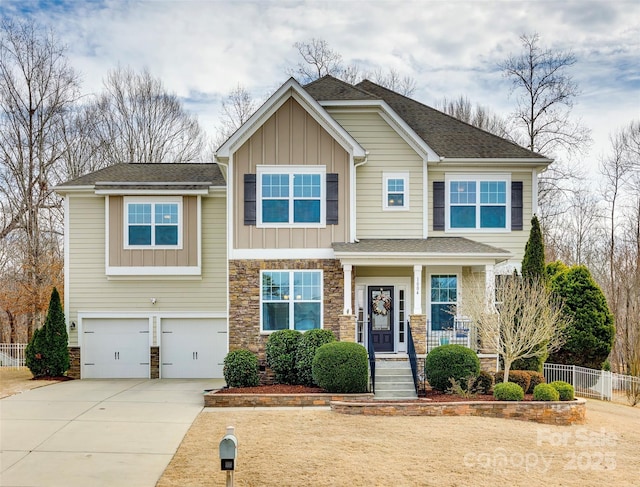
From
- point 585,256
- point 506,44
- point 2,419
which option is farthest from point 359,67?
point 2,419

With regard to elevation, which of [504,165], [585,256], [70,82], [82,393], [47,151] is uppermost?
[70,82]

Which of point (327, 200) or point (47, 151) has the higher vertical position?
point (47, 151)

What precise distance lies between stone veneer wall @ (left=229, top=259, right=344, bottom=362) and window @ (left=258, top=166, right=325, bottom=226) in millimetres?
1173

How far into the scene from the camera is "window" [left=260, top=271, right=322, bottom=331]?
1638cm

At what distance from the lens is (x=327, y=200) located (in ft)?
54.7

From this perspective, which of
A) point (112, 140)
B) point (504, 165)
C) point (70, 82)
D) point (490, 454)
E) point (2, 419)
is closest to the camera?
point (490, 454)

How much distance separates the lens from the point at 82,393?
51.7 ft

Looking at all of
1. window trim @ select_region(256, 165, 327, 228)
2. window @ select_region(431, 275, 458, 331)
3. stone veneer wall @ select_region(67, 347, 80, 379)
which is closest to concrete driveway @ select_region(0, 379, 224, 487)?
stone veneer wall @ select_region(67, 347, 80, 379)

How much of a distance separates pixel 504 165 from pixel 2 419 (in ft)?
49.3

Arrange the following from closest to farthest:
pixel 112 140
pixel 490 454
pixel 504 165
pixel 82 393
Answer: pixel 490 454 < pixel 82 393 < pixel 504 165 < pixel 112 140

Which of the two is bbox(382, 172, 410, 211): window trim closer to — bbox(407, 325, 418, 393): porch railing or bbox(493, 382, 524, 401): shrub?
bbox(407, 325, 418, 393): porch railing

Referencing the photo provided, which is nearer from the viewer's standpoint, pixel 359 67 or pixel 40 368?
pixel 40 368

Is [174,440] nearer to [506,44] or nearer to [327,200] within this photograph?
[327,200]

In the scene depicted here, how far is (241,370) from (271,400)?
158 centimetres
